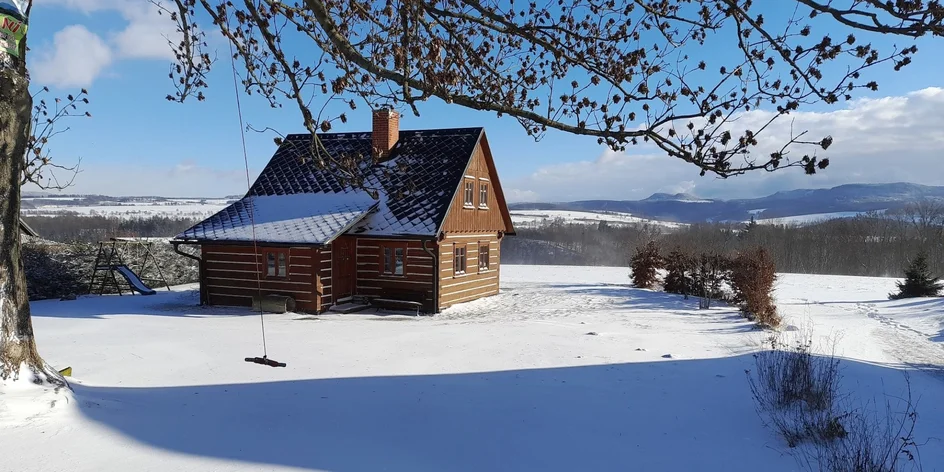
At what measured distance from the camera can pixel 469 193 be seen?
2016 centimetres

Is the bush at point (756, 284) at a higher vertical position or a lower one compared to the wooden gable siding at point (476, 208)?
lower

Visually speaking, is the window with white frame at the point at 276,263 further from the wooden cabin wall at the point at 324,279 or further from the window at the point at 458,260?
the window at the point at 458,260

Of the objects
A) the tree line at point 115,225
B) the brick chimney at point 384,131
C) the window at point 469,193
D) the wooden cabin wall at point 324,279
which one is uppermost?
the brick chimney at point 384,131

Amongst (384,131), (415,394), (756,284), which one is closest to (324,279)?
(384,131)

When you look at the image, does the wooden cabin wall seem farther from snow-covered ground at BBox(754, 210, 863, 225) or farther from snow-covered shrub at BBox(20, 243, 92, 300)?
snow-covered ground at BBox(754, 210, 863, 225)

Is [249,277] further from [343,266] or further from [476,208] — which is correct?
[476,208]

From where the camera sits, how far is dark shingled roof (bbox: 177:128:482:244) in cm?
1789

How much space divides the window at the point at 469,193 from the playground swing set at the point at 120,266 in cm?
1241

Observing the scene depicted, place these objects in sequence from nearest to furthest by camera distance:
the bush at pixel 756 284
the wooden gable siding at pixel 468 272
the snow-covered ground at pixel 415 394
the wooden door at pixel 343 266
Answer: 1. the snow-covered ground at pixel 415 394
2. the bush at pixel 756 284
3. the wooden door at pixel 343 266
4. the wooden gable siding at pixel 468 272

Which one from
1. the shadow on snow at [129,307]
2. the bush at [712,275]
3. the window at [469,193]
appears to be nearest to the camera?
the shadow on snow at [129,307]

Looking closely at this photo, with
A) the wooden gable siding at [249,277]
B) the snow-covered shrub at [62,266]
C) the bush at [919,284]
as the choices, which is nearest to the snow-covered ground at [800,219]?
the bush at [919,284]

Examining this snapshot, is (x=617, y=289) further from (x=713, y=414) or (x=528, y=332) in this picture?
(x=713, y=414)

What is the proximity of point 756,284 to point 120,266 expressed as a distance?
22631mm

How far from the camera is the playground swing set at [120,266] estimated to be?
21.3 m
